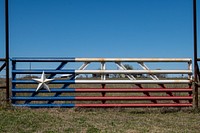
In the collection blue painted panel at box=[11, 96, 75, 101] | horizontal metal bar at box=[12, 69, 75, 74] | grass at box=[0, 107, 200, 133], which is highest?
horizontal metal bar at box=[12, 69, 75, 74]

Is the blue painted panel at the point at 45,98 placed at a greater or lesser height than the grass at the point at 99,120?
greater

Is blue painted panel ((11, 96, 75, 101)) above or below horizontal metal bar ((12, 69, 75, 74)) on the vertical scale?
below

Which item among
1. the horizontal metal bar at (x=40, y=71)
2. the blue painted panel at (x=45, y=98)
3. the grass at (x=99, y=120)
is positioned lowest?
the grass at (x=99, y=120)

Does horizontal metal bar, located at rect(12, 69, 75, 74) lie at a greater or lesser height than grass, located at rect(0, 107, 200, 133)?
greater

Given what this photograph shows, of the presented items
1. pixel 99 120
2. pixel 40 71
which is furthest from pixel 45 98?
pixel 99 120

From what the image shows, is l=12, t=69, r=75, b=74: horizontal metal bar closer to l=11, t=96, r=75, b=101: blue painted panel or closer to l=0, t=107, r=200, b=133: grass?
l=11, t=96, r=75, b=101: blue painted panel

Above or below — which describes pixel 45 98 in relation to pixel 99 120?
above

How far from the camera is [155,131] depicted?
7805 mm

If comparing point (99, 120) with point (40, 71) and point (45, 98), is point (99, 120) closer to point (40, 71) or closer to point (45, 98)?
point (45, 98)

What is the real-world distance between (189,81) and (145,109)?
4.98ft

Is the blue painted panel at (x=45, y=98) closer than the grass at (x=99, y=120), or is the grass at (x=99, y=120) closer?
the grass at (x=99, y=120)

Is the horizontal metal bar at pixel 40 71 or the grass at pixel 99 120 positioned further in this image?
the horizontal metal bar at pixel 40 71

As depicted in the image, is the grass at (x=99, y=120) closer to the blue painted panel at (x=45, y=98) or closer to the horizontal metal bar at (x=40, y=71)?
the blue painted panel at (x=45, y=98)

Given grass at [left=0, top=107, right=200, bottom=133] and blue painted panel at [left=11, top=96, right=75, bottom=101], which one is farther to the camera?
blue painted panel at [left=11, top=96, right=75, bottom=101]
